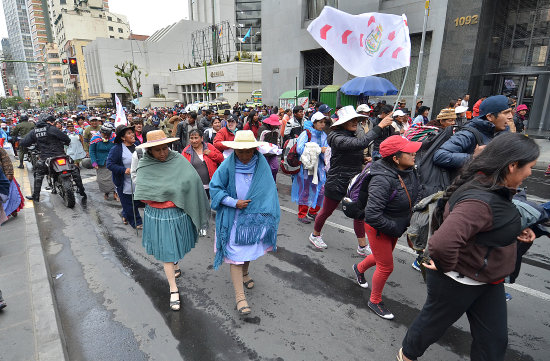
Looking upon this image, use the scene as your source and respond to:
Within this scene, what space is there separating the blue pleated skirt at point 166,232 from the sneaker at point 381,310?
6.80 ft

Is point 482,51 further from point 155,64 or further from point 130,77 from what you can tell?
point 155,64

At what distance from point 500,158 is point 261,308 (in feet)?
8.40

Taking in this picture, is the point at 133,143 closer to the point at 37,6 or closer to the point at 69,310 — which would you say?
the point at 69,310

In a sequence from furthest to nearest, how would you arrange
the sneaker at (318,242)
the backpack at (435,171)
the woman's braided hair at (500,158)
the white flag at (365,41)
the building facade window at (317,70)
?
the building facade window at (317,70) → the white flag at (365,41) → the sneaker at (318,242) → the backpack at (435,171) → the woman's braided hair at (500,158)

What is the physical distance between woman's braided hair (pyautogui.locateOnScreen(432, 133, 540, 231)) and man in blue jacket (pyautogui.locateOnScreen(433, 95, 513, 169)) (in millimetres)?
1424

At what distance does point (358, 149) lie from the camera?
386 cm

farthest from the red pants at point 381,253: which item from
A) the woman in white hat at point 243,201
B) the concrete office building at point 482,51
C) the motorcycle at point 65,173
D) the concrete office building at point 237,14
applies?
the concrete office building at point 237,14

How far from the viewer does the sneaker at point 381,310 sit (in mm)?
2965

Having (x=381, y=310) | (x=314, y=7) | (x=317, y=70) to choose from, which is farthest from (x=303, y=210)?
(x=314, y=7)

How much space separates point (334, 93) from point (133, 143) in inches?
592

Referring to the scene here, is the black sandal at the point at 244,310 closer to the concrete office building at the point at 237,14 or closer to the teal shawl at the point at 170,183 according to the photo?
the teal shawl at the point at 170,183

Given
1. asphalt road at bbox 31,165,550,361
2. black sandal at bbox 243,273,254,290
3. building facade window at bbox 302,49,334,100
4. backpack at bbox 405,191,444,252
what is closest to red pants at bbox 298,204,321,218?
asphalt road at bbox 31,165,550,361

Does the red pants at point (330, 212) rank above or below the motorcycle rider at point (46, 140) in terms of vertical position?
below

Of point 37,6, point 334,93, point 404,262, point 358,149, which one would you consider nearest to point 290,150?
point 358,149
